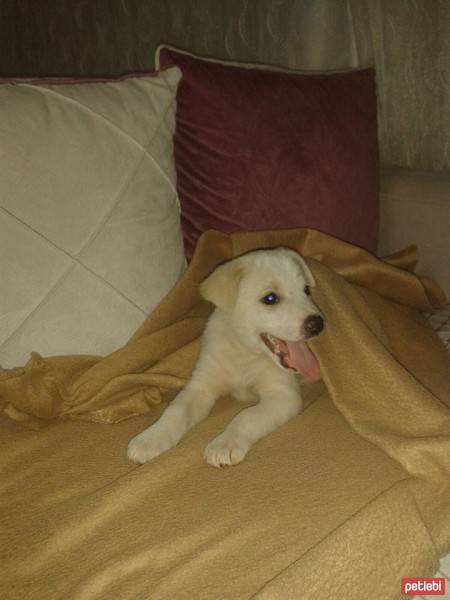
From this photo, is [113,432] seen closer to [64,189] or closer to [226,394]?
[226,394]

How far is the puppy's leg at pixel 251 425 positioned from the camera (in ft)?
4.10

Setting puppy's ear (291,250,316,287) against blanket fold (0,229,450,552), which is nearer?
blanket fold (0,229,450,552)

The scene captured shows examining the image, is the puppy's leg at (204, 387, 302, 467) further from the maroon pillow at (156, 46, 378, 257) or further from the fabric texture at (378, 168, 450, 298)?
→ the fabric texture at (378, 168, 450, 298)

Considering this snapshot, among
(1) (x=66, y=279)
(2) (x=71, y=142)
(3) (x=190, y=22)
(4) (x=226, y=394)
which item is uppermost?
(3) (x=190, y=22)

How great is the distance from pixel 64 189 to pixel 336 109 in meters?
0.95

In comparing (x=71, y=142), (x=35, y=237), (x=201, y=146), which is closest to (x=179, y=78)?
(x=201, y=146)

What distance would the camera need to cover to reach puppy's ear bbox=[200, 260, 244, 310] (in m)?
1.60

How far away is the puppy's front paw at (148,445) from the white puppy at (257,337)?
3.7 inches

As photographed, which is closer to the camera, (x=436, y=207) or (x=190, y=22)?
(x=436, y=207)

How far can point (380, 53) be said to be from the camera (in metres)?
2.22

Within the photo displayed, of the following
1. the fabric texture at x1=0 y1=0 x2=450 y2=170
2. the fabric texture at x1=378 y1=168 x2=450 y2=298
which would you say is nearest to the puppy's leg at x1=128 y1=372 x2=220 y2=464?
the fabric texture at x1=378 y1=168 x2=450 y2=298

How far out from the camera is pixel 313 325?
1.52 metres

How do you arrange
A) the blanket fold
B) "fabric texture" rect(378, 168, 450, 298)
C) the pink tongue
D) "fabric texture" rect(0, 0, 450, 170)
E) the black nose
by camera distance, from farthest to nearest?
1. "fabric texture" rect(0, 0, 450, 170)
2. "fabric texture" rect(378, 168, 450, 298)
3. the pink tongue
4. the black nose
5. the blanket fold

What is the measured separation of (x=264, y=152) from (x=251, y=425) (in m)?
0.85
